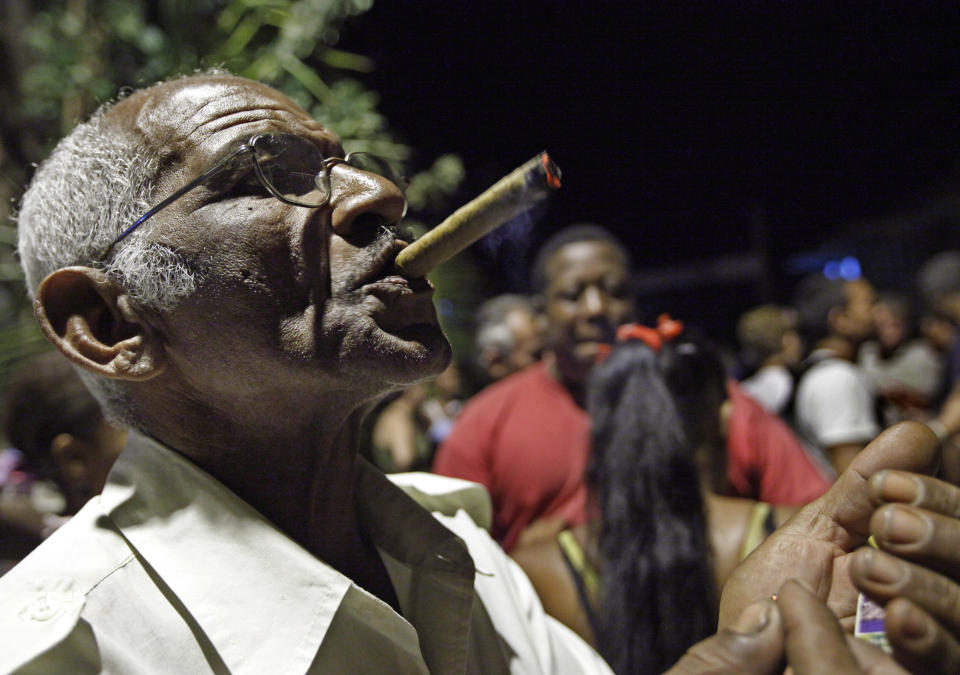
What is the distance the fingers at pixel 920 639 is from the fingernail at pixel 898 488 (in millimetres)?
105

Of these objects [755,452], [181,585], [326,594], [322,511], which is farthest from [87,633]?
[755,452]

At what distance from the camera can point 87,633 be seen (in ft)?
3.20

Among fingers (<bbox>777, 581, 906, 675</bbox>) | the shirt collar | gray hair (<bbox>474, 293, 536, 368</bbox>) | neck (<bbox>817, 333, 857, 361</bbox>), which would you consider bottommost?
gray hair (<bbox>474, 293, 536, 368</bbox>)

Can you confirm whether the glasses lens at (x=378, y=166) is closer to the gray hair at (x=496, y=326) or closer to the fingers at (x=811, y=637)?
the fingers at (x=811, y=637)

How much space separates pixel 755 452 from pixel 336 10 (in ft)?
7.51

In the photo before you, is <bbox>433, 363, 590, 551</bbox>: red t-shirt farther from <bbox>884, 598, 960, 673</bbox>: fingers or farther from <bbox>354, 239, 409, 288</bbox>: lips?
<bbox>884, 598, 960, 673</bbox>: fingers

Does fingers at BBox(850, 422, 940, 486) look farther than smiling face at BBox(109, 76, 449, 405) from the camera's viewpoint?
No

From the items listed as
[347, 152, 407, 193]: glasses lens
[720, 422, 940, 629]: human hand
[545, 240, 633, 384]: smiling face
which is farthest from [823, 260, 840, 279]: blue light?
[720, 422, 940, 629]: human hand

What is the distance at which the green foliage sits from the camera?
8.36 ft

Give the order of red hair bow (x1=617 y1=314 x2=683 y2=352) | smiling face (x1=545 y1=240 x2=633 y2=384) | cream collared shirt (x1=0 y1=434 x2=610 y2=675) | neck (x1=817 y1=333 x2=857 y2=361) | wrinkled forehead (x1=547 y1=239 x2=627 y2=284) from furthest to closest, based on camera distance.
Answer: neck (x1=817 y1=333 x2=857 y2=361) → wrinkled forehead (x1=547 y1=239 x2=627 y2=284) → smiling face (x1=545 y1=240 x2=633 y2=384) → red hair bow (x1=617 y1=314 x2=683 y2=352) → cream collared shirt (x1=0 y1=434 x2=610 y2=675)

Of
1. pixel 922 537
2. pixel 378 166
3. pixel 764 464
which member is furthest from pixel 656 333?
pixel 922 537

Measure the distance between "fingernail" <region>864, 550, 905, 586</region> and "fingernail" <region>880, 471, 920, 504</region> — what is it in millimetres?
66

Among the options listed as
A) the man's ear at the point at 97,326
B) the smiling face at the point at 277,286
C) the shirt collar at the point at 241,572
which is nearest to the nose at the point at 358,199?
the smiling face at the point at 277,286

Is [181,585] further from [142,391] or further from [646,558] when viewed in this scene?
[646,558]
